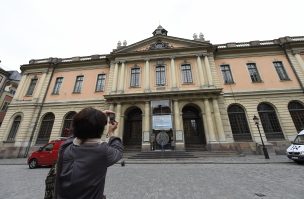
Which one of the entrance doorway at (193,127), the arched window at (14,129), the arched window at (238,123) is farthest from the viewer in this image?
the arched window at (14,129)

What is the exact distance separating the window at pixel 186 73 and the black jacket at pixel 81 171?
17.0 m

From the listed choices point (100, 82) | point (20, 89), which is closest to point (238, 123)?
point (100, 82)

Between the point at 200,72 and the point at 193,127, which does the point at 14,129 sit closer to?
the point at 193,127

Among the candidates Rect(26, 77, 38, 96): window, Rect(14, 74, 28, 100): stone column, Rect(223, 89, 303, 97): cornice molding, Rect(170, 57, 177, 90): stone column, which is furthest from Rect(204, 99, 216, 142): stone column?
Rect(14, 74, 28, 100): stone column

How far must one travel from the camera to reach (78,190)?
129 cm

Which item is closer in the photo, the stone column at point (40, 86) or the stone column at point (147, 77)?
the stone column at point (147, 77)

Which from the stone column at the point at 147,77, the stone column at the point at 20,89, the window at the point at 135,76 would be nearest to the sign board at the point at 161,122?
the stone column at the point at 147,77

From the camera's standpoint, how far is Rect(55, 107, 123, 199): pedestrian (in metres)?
1.29

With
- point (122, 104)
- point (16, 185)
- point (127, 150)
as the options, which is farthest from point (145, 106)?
point (16, 185)

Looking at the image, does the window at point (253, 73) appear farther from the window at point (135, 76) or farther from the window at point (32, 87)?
the window at point (32, 87)

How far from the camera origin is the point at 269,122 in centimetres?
1535

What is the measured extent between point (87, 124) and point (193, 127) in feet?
53.7

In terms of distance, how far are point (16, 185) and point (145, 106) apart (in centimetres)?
1173

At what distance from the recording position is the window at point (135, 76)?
60.3 feet
